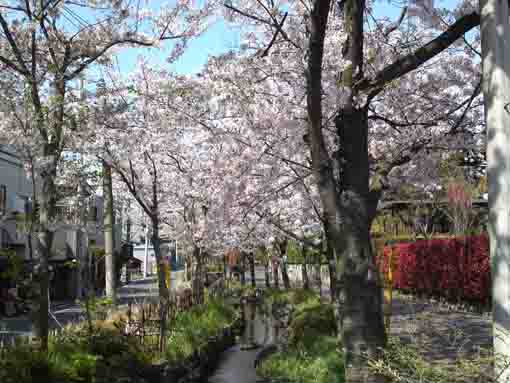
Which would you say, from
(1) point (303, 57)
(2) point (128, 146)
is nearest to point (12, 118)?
(2) point (128, 146)

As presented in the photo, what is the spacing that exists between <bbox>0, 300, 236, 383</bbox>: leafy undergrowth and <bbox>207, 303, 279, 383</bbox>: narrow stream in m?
0.93

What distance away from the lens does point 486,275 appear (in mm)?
17219

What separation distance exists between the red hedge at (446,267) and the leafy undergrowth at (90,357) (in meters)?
9.16

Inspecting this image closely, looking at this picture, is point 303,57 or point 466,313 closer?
point 303,57

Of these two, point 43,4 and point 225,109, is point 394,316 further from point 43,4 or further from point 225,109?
point 43,4

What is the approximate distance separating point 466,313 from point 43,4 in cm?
1527

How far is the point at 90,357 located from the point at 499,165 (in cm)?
616

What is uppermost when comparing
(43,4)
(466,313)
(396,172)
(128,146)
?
(43,4)

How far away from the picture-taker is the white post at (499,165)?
3705 mm

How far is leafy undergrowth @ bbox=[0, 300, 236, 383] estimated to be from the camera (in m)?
6.98

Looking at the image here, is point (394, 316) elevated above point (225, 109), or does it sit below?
below

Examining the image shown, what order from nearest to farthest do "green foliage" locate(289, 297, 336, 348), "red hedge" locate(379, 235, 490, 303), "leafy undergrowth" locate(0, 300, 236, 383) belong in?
"leafy undergrowth" locate(0, 300, 236, 383)
"green foliage" locate(289, 297, 336, 348)
"red hedge" locate(379, 235, 490, 303)

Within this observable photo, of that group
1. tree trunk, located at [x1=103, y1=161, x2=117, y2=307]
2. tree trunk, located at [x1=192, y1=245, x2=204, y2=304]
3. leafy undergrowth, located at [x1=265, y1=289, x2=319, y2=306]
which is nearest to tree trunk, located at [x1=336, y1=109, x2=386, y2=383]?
tree trunk, located at [x1=103, y1=161, x2=117, y2=307]

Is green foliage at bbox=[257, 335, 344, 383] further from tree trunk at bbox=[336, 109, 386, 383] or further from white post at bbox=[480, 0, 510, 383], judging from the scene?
white post at bbox=[480, 0, 510, 383]
